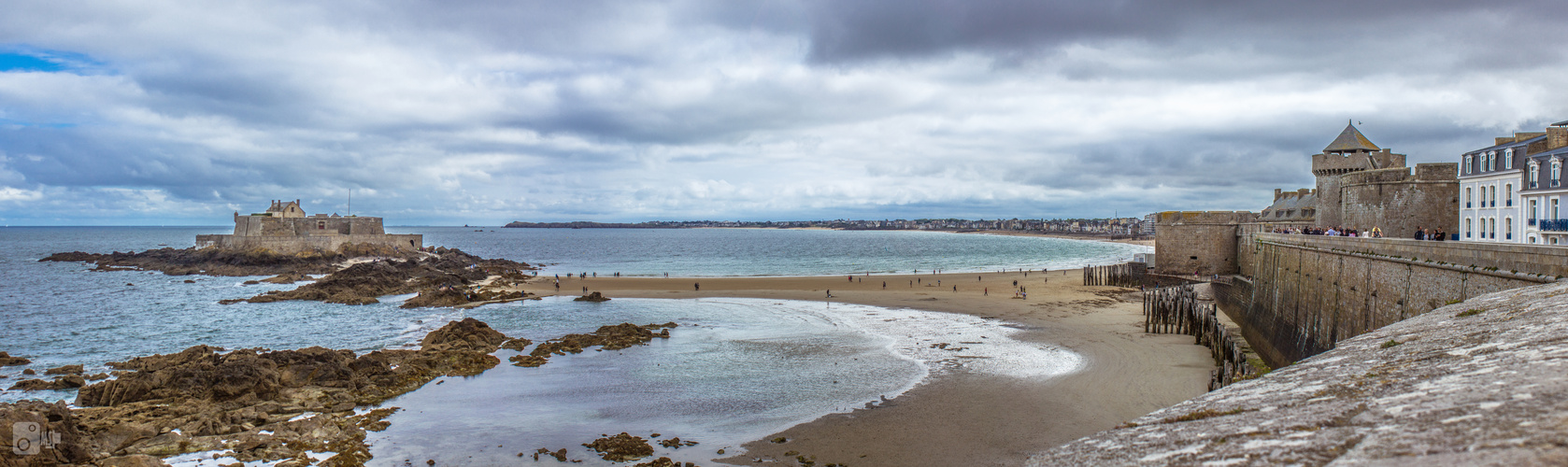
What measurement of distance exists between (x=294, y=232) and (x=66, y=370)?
51.4 m

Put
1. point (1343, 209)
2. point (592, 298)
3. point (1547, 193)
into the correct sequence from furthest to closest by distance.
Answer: point (592, 298) → point (1343, 209) → point (1547, 193)

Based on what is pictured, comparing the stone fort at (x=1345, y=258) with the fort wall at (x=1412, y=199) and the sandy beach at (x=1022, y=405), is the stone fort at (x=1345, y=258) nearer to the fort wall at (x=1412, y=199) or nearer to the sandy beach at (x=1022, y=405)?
the fort wall at (x=1412, y=199)

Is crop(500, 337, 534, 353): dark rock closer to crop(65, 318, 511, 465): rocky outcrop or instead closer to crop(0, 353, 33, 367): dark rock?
crop(65, 318, 511, 465): rocky outcrop

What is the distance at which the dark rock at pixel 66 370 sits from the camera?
68.5ft

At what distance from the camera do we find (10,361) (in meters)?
22.7

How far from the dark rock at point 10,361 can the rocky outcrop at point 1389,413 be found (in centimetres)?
3153

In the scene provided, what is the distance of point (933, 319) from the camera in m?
33.3

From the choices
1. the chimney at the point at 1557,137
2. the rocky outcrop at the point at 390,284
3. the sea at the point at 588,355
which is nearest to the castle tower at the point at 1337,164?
the chimney at the point at 1557,137

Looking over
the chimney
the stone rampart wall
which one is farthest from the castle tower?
the stone rampart wall

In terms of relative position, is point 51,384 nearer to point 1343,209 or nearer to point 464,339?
point 464,339

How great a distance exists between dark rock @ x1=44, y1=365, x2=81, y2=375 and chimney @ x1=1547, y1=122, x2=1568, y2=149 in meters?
44.7

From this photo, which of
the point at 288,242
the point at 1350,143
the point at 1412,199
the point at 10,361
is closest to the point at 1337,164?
the point at 1350,143

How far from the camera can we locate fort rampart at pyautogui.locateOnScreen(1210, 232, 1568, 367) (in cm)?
1175

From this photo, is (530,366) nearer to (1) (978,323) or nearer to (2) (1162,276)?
(1) (978,323)
